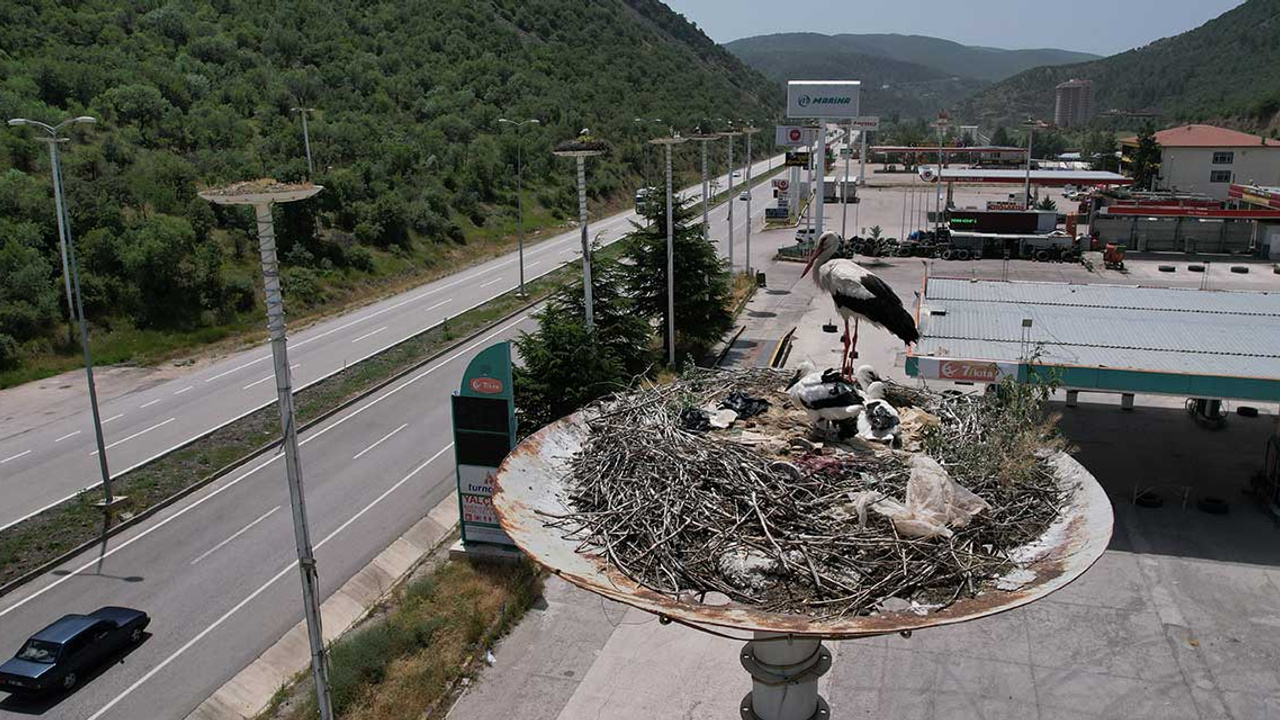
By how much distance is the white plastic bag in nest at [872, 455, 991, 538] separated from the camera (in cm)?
887

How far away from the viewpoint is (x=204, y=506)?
27531 mm

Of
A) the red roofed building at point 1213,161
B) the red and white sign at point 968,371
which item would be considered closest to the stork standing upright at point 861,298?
the red and white sign at point 968,371

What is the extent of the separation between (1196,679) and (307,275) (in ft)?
158

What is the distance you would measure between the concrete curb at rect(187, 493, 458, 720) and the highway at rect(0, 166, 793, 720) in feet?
1.48

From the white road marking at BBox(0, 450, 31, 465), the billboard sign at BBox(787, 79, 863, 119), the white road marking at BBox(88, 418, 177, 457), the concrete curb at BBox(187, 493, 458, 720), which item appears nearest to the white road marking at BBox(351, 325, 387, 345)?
the white road marking at BBox(88, 418, 177, 457)

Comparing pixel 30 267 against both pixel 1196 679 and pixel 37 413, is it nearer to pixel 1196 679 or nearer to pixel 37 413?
pixel 37 413

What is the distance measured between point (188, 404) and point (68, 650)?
61.1ft

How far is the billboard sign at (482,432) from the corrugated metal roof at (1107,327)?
450 inches

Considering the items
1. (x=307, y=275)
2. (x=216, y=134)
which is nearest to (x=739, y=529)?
(x=307, y=275)

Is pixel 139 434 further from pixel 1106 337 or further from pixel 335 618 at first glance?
pixel 1106 337

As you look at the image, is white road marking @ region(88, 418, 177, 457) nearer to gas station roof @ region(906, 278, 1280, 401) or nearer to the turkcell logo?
gas station roof @ region(906, 278, 1280, 401)

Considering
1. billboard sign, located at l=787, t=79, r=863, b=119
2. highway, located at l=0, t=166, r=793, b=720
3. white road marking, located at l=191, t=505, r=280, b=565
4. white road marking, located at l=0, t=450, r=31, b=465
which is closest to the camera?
highway, located at l=0, t=166, r=793, b=720

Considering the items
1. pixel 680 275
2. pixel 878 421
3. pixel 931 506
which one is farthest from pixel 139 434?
pixel 931 506

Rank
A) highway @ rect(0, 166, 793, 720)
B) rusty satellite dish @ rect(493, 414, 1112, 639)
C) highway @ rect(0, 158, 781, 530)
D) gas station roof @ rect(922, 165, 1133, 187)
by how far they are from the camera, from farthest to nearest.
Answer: gas station roof @ rect(922, 165, 1133, 187), highway @ rect(0, 158, 781, 530), highway @ rect(0, 166, 793, 720), rusty satellite dish @ rect(493, 414, 1112, 639)
